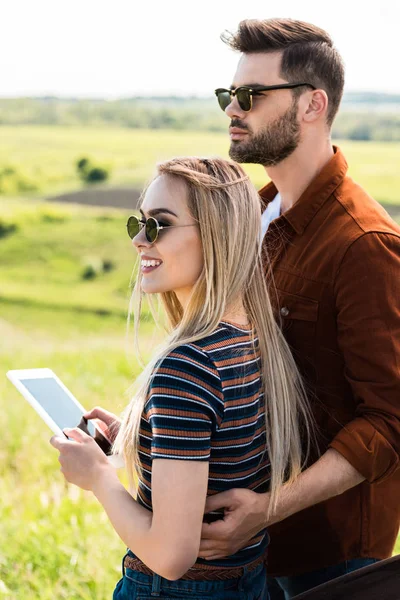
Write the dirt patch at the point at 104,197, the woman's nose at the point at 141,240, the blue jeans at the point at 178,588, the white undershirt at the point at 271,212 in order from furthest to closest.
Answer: the dirt patch at the point at 104,197 → the white undershirt at the point at 271,212 → the woman's nose at the point at 141,240 → the blue jeans at the point at 178,588

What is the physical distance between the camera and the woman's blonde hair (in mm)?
1834

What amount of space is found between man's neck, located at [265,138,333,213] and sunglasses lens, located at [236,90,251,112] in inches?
7.3

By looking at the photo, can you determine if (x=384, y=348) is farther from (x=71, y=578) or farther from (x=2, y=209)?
(x=2, y=209)

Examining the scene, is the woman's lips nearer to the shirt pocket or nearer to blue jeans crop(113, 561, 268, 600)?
the shirt pocket

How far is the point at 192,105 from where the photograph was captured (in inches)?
982

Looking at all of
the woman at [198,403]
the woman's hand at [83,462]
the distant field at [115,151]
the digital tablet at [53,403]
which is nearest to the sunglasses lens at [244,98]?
the woman at [198,403]

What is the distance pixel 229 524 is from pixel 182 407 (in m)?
0.34

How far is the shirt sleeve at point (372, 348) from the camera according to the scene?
2043 millimetres

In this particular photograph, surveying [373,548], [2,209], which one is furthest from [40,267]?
[373,548]

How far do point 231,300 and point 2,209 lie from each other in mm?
18742

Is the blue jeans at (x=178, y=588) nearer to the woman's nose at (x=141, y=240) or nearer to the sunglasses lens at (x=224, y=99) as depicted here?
the woman's nose at (x=141, y=240)

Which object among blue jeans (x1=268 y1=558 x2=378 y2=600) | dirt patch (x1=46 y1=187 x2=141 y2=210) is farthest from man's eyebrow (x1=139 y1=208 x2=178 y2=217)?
dirt patch (x1=46 y1=187 x2=141 y2=210)

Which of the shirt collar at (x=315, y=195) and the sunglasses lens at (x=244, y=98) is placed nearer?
the shirt collar at (x=315, y=195)

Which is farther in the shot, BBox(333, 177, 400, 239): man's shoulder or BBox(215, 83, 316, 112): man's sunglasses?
BBox(215, 83, 316, 112): man's sunglasses
